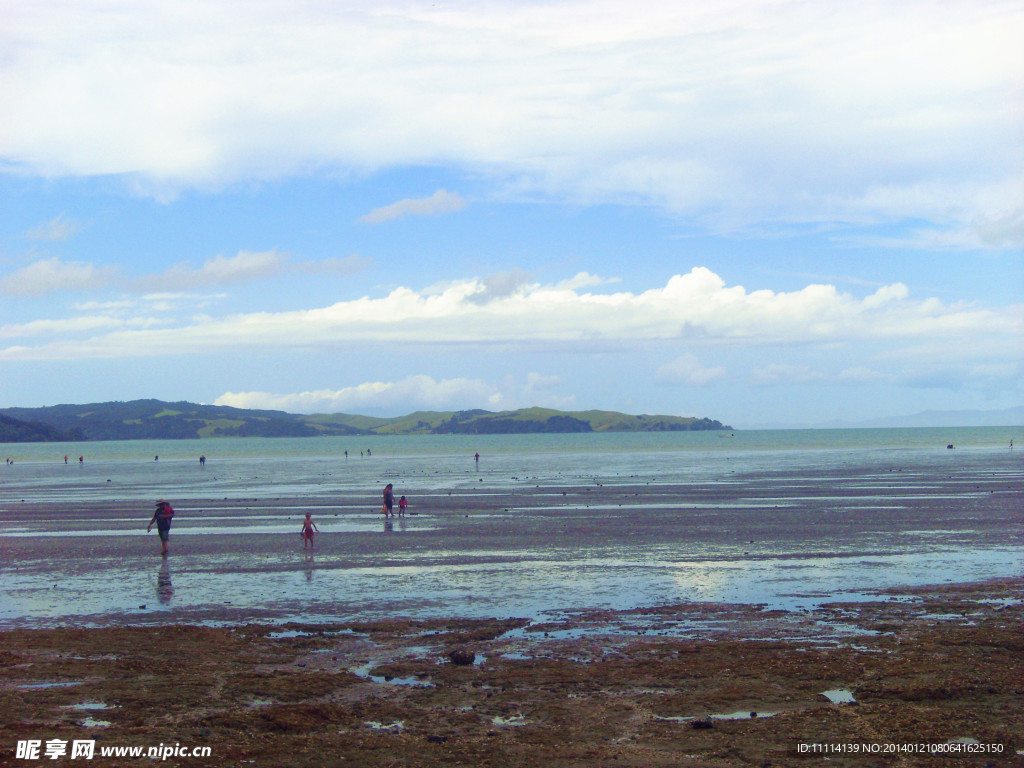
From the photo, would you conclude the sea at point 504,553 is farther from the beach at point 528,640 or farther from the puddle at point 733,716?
the puddle at point 733,716

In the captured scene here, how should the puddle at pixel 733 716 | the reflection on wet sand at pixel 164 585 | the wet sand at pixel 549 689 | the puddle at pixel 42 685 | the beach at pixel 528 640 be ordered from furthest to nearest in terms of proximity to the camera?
the reflection on wet sand at pixel 164 585 < the puddle at pixel 42 685 < the puddle at pixel 733 716 < the beach at pixel 528 640 < the wet sand at pixel 549 689

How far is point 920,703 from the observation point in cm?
1349

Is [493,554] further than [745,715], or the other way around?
[493,554]

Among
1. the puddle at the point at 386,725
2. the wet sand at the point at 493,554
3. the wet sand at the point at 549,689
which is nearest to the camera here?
the wet sand at the point at 549,689

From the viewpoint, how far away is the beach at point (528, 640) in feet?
40.3

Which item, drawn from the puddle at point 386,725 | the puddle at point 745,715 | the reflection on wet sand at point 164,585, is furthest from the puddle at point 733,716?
the reflection on wet sand at point 164,585

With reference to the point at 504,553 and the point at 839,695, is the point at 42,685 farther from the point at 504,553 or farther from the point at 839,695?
the point at 504,553

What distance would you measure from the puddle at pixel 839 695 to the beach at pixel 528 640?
2.5 inches

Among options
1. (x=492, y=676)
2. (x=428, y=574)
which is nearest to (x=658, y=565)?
(x=428, y=574)

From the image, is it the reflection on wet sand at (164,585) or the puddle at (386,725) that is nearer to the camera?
the puddle at (386,725)

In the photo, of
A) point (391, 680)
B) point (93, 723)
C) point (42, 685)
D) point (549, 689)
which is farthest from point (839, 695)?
point (42, 685)

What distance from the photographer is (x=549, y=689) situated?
→ 14594mm

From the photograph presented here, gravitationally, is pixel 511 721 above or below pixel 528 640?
above

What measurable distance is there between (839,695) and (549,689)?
4566mm
